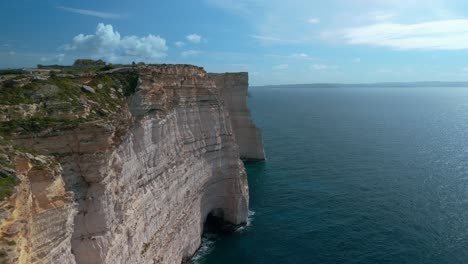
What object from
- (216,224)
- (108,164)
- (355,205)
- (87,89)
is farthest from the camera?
(355,205)

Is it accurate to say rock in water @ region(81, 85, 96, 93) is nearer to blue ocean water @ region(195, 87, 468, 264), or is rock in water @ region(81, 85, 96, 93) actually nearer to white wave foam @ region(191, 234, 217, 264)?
white wave foam @ region(191, 234, 217, 264)

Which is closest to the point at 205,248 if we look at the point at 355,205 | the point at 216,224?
the point at 216,224

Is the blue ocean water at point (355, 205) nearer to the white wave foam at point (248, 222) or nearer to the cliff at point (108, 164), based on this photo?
the white wave foam at point (248, 222)

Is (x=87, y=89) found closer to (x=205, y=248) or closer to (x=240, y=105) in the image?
(x=205, y=248)

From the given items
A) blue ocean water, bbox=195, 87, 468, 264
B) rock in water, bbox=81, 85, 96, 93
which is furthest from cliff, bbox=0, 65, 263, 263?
blue ocean water, bbox=195, 87, 468, 264

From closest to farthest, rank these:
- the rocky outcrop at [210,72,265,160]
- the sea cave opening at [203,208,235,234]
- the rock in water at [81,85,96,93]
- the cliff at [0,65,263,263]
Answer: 1. the cliff at [0,65,263,263]
2. the rock in water at [81,85,96,93]
3. the sea cave opening at [203,208,235,234]
4. the rocky outcrop at [210,72,265,160]

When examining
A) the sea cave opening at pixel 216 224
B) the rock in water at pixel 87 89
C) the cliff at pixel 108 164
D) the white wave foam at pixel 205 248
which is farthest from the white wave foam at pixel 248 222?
the rock in water at pixel 87 89
